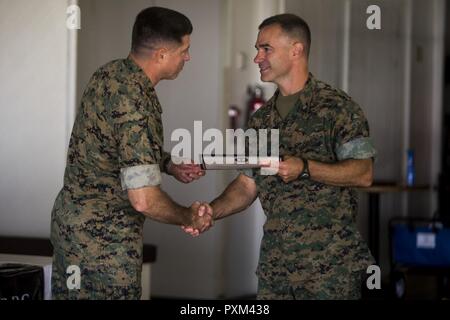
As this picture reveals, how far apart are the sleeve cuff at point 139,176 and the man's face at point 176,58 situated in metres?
0.40

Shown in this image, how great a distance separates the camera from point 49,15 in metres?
2.85

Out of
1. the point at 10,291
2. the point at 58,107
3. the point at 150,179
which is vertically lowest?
the point at 10,291

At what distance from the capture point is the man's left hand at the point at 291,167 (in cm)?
240

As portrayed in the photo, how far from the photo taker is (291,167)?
2.39 metres

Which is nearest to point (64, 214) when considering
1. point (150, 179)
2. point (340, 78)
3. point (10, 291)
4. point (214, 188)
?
point (150, 179)

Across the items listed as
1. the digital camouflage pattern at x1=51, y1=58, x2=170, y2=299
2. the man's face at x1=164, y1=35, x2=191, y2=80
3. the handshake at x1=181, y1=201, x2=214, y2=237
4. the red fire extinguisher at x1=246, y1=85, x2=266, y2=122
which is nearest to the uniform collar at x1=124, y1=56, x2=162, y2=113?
the digital camouflage pattern at x1=51, y1=58, x2=170, y2=299

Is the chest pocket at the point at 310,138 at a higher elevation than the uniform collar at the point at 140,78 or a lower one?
lower

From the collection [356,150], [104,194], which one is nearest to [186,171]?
[104,194]

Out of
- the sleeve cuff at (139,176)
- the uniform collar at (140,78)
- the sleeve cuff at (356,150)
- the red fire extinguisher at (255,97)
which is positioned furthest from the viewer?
the red fire extinguisher at (255,97)

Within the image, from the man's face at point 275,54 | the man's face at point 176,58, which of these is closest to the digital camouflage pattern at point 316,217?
the man's face at point 275,54

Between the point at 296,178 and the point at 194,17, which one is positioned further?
the point at 194,17

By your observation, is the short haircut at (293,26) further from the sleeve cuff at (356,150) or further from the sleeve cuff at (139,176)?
the sleeve cuff at (139,176)

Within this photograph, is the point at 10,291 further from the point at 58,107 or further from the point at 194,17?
the point at 194,17

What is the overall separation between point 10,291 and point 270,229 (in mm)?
979
